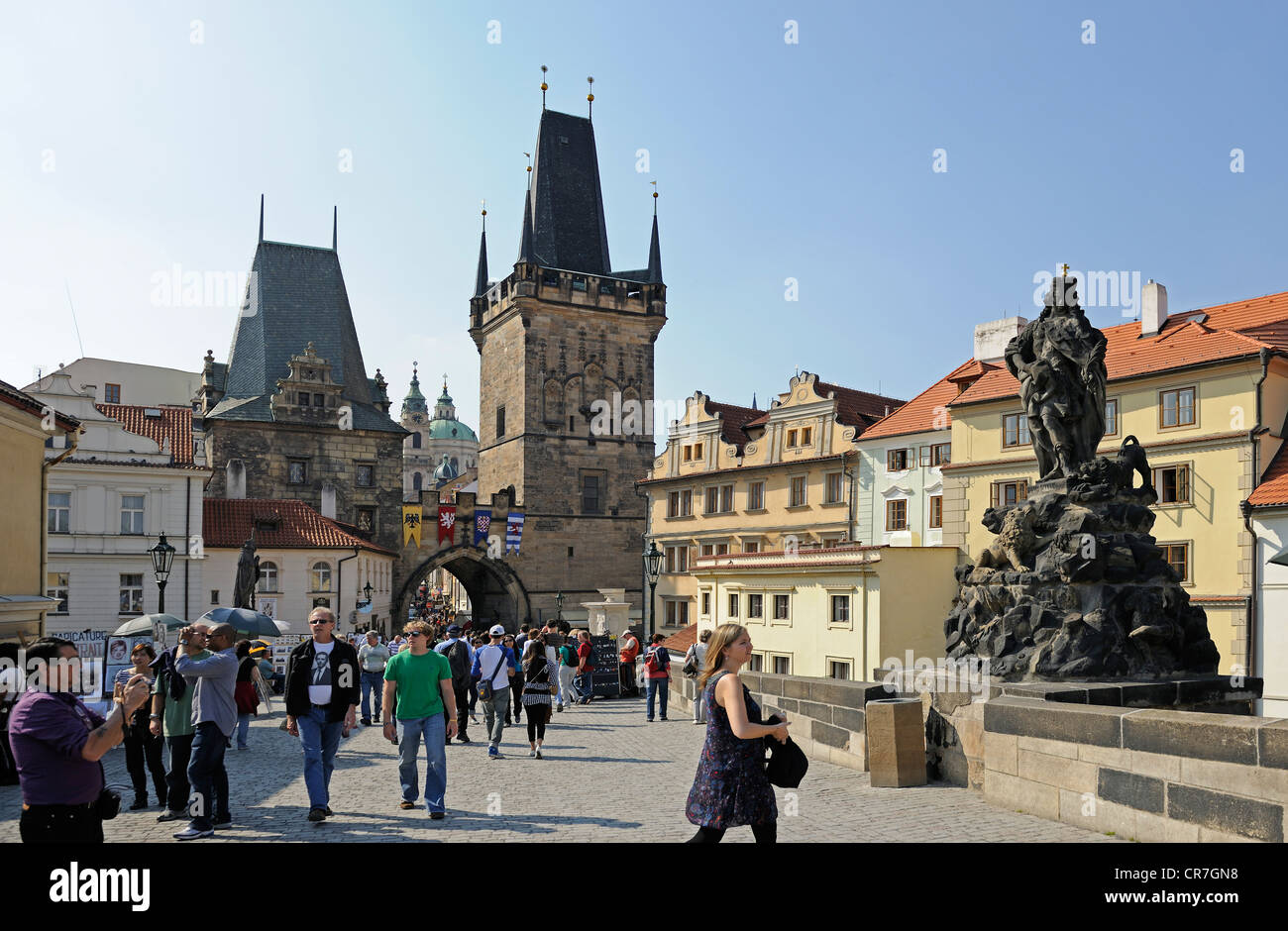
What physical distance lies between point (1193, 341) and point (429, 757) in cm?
2481

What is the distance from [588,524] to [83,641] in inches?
1630

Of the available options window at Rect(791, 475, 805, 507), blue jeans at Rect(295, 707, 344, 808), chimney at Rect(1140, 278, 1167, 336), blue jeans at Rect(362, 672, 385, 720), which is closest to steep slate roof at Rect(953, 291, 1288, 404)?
chimney at Rect(1140, 278, 1167, 336)

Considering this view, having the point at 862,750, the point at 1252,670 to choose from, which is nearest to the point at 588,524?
the point at 1252,670

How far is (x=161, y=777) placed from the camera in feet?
30.3

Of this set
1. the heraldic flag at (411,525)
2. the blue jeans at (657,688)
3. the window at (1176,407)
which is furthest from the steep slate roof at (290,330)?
the blue jeans at (657,688)

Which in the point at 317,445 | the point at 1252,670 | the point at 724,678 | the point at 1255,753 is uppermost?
the point at 317,445

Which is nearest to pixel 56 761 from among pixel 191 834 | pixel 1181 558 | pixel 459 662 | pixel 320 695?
pixel 191 834

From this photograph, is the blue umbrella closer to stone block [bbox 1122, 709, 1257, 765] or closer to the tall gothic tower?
stone block [bbox 1122, 709, 1257, 765]

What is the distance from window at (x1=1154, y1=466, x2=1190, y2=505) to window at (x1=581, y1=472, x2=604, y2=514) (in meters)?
36.4

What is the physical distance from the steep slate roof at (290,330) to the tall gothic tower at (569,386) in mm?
8299

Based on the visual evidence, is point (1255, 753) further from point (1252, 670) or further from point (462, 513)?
point (462, 513)

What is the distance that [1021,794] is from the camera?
7867 mm

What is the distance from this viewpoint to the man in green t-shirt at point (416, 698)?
27.9 ft

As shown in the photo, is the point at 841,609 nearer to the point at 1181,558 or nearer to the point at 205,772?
the point at 1181,558
